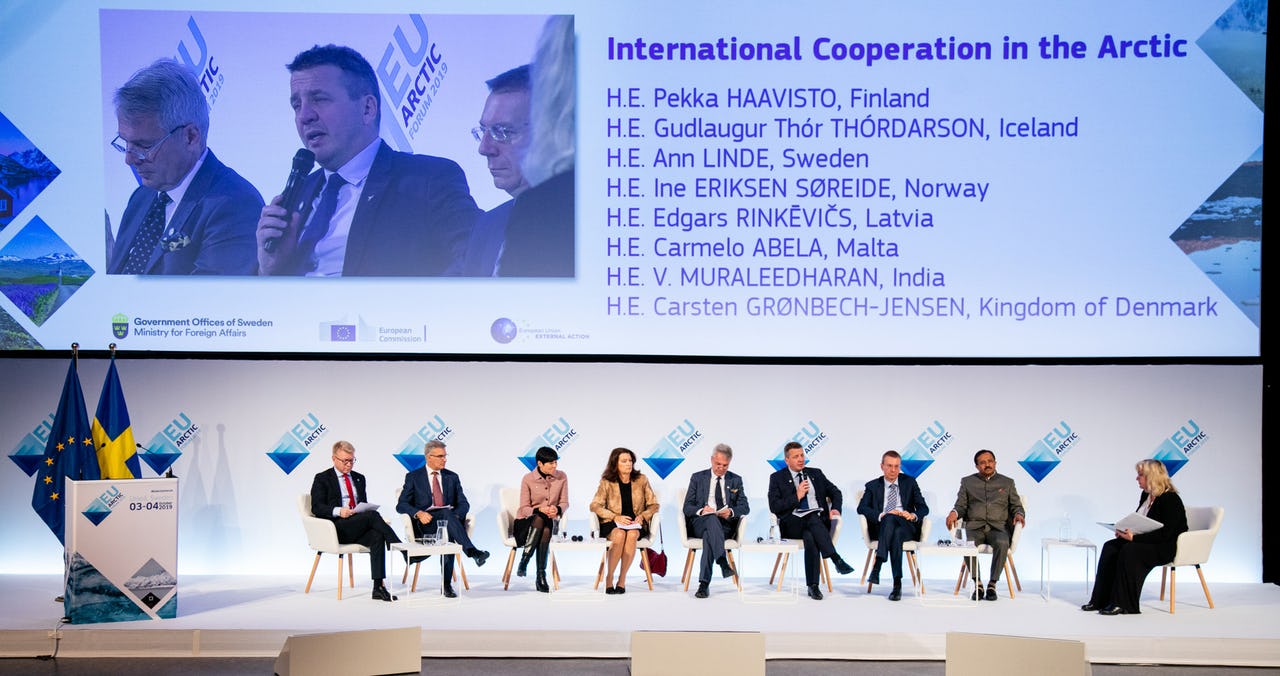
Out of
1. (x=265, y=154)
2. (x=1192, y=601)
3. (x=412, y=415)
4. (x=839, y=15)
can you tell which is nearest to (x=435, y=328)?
(x=412, y=415)

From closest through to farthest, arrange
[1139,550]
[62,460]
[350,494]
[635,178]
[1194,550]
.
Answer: [1139,550]
[1194,550]
[62,460]
[350,494]
[635,178]

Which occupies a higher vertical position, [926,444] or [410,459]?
[926,444]

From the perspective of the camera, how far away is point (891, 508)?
781cm

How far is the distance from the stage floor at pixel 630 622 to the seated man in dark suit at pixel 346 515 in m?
0.28

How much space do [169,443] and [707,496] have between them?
3.58 meters

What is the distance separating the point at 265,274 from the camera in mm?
8055

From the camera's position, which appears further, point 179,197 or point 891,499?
point 179,197

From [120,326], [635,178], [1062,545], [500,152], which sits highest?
[500,152]

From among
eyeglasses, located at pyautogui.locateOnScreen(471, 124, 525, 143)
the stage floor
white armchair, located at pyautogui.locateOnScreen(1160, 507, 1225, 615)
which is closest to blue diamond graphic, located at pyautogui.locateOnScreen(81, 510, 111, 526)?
the stage floor

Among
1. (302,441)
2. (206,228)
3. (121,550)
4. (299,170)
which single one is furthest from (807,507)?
(206,228)

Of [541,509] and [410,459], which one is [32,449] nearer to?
[410,459]

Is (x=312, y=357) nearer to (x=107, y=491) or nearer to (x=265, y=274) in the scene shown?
(x=265, y=274)

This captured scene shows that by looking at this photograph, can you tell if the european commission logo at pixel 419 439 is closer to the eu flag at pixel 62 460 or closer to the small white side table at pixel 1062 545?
the eu flag at pixel 62 460

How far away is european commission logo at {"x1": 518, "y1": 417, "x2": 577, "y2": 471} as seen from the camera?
27.7ft
